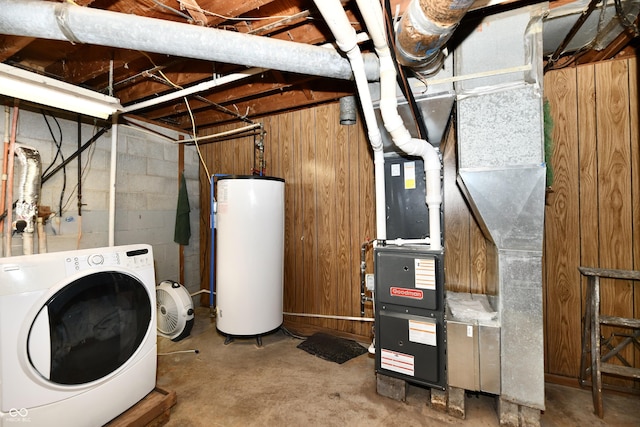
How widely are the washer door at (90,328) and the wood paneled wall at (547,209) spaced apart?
1545 millimetres

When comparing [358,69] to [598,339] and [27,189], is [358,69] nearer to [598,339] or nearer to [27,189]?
[598,339]

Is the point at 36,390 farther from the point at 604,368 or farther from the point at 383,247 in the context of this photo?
the point at 604,368

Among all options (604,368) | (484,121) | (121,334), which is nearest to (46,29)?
(121,334)

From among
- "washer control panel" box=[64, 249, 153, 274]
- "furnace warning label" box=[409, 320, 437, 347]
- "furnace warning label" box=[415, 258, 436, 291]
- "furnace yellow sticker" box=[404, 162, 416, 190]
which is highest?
"furnace yellow sticker" box=[404, 162, 416, 190]

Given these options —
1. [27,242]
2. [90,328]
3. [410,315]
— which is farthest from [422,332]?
[27,242]

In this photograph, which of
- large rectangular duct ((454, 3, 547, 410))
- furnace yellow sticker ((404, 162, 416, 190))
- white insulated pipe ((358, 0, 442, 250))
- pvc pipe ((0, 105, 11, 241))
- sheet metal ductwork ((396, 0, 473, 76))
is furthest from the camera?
furnace yellow sticker ((404, 162, 416, 190))

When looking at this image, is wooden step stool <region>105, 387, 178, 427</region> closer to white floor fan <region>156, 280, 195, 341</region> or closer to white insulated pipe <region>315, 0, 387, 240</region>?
white floor fan <region>156, 280, 195, 341</region>

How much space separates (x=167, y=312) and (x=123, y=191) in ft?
4.36

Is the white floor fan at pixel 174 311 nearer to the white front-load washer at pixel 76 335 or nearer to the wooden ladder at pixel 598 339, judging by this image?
the white front-load washer at pixel 76 335

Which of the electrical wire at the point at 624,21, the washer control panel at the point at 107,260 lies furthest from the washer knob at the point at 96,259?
the electrical wire at the point at 624,21

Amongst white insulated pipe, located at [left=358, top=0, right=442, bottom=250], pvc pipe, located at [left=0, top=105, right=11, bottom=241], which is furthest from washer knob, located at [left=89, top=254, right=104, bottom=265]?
white insulated pipe, located at [left=358, top=0, right=442, bottom=250]

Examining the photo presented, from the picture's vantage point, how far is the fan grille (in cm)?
258

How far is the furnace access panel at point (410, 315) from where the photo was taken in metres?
1.72

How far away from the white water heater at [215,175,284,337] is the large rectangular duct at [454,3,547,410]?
1.63 metres
